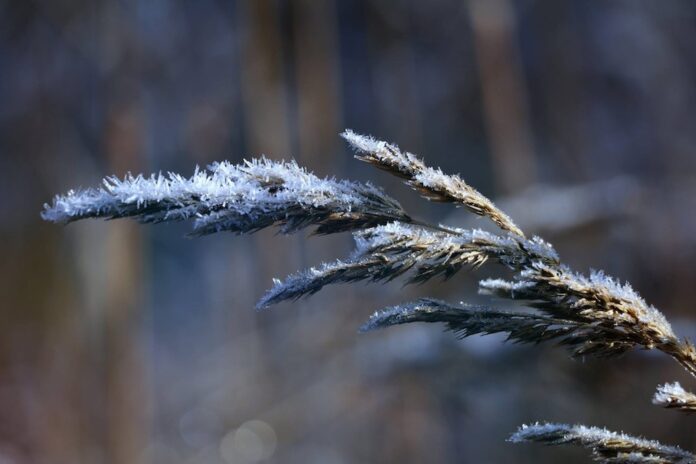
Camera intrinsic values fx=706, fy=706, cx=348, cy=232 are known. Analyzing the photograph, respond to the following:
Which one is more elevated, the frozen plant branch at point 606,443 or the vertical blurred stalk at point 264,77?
the vertical blurred stalk at point 264,77

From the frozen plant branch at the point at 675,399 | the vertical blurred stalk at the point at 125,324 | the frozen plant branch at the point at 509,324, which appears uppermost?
the vertical blurred stalk at the point at 125,324

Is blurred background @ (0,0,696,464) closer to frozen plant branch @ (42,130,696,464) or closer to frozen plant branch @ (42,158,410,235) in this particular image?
frozen plant branch @ (42,130,696,464)

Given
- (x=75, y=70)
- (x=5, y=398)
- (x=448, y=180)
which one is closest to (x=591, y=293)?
(x=448, y=180)

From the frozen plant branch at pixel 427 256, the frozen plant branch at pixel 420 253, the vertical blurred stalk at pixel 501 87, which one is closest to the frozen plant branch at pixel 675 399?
the frozen plant branch at pixel 427 256

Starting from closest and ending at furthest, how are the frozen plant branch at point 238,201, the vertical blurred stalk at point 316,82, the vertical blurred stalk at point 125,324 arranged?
the frozen plant branch at point 238,201 → the vertical blurred stalk at point 125,324 → the vertical blurred stalk at point 316,82

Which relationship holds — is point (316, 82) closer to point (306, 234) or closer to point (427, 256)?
point (306, 234)

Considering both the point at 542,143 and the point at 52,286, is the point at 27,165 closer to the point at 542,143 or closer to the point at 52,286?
the point at 52,286

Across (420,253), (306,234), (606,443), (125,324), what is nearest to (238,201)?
(420,253)

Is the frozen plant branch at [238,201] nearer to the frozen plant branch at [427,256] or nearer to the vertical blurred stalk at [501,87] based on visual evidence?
the frozen plant branch at [427,256]
